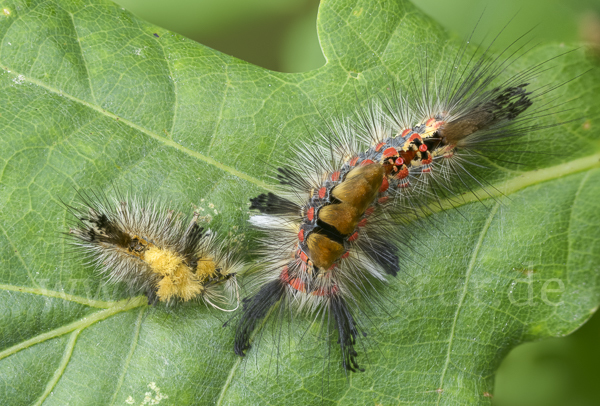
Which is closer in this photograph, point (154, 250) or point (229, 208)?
point (229, 208)

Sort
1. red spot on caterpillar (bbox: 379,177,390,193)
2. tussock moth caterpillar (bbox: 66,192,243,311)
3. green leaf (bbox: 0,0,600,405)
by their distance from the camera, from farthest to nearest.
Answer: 1. red spot on caterpillar (bbox: 379,177,390,193)
2. tussock moth caterpillar (bbox: 66,192,243,311)
3. green leaf (bbox: 0,0,600,405)

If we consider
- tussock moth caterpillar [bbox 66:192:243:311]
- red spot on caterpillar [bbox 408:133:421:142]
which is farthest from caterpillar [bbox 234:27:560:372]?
tussock moth caterpillar [bbox 66:192:243:311]

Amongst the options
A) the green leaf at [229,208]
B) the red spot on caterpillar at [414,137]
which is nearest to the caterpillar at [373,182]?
the red spot on caterpillar at [414,137]

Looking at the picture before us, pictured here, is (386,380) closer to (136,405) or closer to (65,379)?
(136,405)

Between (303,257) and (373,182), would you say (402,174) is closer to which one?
(373,182)

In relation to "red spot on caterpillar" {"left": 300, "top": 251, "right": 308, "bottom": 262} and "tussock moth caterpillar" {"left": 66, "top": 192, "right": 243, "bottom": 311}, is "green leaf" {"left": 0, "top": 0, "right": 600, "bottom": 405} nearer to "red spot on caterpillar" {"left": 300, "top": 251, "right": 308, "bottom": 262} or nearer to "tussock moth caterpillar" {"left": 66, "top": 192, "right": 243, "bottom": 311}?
"tussock moth caterpillar" {"left": 66, "top": 192, "right": 243, "bottom": 311}

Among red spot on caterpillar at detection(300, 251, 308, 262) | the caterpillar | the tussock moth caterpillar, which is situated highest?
the caterpillar

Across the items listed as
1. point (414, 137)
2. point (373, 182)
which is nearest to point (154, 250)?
point (373, 182)
